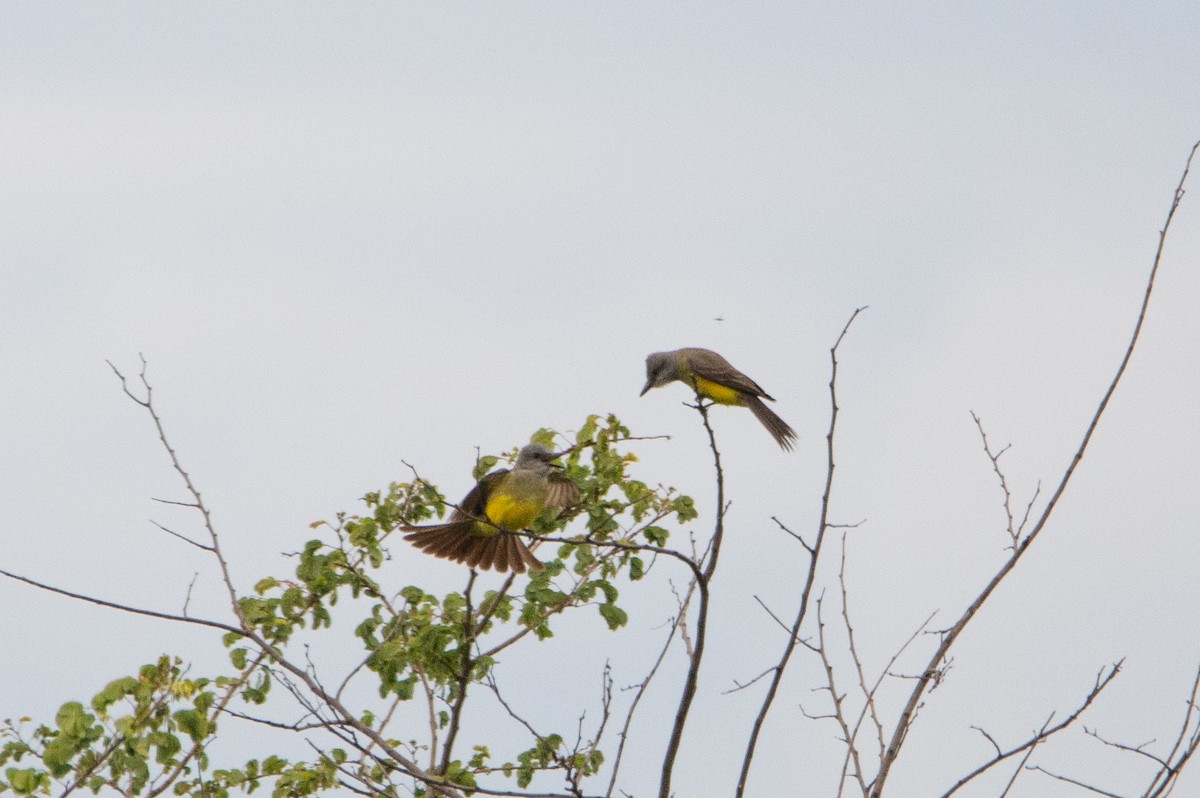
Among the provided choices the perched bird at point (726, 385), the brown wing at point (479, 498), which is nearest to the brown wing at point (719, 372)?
the perched bird at point (726, 385)

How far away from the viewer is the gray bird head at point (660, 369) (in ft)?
34.3

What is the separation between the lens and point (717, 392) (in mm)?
10062

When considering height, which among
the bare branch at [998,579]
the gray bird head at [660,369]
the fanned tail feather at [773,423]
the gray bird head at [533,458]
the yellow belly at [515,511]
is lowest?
the bare branch at [998,579]

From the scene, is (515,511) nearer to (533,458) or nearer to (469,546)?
(533,458)

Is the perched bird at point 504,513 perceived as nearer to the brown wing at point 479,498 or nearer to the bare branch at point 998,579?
the brown wing at point 479,498

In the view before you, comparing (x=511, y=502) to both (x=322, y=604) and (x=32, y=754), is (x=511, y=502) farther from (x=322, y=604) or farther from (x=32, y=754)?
(x=32, y=754)

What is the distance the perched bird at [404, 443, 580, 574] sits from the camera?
6.34 m

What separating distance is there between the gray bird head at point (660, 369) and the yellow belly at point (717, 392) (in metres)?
0.35

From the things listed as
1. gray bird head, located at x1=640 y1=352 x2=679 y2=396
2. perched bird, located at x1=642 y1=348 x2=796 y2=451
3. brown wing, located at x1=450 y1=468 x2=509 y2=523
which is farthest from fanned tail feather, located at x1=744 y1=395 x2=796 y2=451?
brown wing, located at x1=450 y1=468 x2=509 y2=523

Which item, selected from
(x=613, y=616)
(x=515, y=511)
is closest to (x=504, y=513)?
(x=515, y=511)

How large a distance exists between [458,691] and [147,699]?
1.34 metres

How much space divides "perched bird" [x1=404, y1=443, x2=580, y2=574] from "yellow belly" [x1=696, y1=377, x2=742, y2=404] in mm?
2949

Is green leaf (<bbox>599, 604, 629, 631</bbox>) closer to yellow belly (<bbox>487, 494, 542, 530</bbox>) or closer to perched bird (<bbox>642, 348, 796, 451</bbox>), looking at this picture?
yellow belly (<bbox>487, 494, 542, 530</bbox>)

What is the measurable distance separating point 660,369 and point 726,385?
805mm
